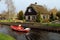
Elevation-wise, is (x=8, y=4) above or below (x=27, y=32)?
above

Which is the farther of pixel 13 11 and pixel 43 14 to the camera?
pixel 13 11

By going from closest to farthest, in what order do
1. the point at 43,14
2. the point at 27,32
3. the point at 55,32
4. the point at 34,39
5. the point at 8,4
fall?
the point at 34,39
the point at 55,32
the point at 27,32
the point at 43,14
the point at 8,4

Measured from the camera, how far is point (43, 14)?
251 feet

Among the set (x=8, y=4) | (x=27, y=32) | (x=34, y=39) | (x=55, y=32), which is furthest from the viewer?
(x=8, y=4)

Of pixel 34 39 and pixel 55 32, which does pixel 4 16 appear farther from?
pixel 34 39

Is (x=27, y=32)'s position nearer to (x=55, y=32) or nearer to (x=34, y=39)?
(x=55, y=32)

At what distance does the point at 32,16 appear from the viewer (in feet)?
252

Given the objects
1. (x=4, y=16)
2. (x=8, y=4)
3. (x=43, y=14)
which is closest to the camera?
(x=43, y=14)

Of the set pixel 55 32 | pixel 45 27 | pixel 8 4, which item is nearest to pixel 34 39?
pixel 55 32

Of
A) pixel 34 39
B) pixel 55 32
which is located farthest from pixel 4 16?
pixel 34 39

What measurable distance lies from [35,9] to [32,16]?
292 centimetres

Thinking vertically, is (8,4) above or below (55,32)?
above

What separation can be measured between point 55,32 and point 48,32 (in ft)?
5.81

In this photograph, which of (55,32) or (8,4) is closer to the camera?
(55,32)
